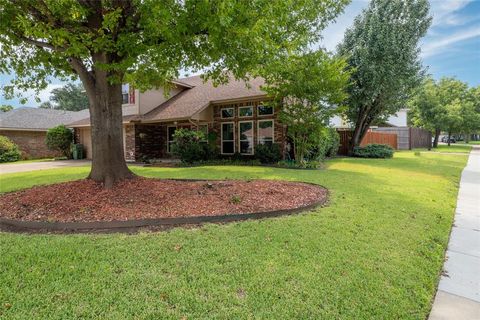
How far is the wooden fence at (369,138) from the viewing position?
20562 millimetres

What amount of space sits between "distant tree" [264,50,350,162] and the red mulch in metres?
6.01

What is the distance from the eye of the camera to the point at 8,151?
65.8 feet

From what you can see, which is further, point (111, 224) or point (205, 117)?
point (205, 117)

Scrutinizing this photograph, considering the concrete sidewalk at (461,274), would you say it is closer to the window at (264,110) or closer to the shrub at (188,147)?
the window at (264,110)

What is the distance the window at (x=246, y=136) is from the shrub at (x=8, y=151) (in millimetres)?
16657

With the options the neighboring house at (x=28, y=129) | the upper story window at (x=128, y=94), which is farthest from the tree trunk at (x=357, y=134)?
the neighboring house at (x=28, y=129)

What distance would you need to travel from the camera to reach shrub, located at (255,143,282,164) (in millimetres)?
14008

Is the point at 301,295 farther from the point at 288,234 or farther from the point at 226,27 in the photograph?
the point at 226,27

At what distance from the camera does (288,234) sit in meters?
4.25

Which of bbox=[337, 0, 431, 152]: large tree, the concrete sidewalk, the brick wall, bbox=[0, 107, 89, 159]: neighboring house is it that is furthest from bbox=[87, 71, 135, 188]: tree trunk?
bbox=[0, 107, 89, 159]: neighboring house

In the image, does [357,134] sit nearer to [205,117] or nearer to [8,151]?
[205,117]

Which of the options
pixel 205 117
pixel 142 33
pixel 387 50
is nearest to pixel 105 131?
pixel 142 33

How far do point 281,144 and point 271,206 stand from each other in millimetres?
9139

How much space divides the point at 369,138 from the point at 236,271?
2336 cm
